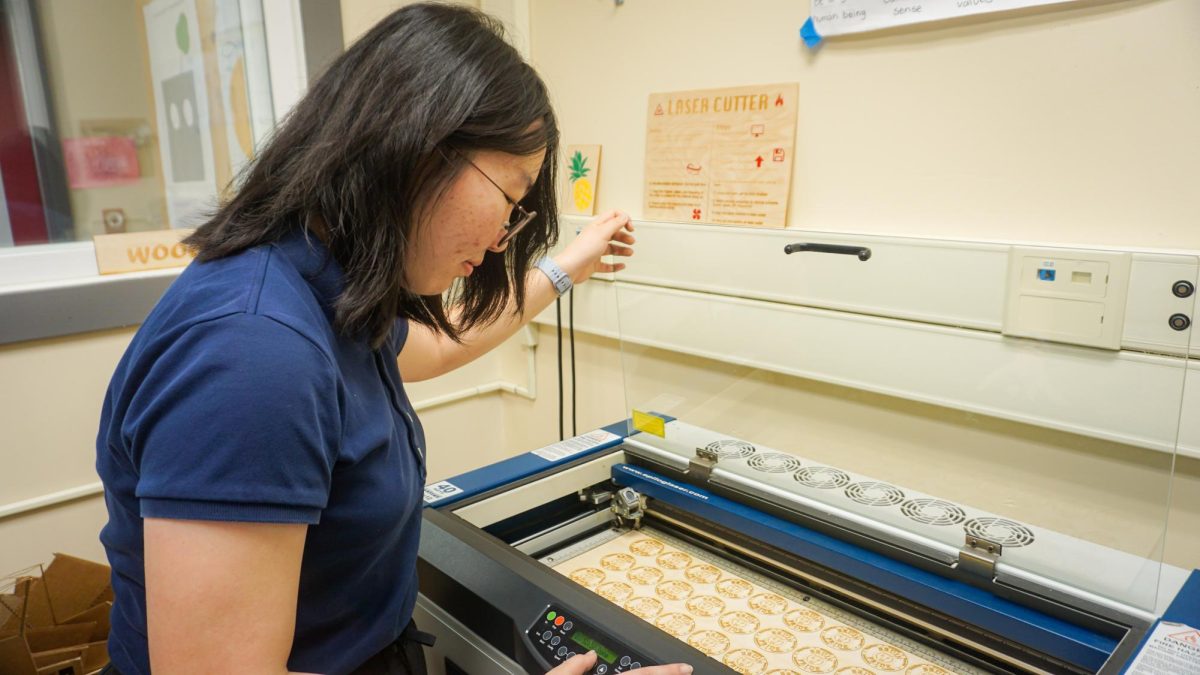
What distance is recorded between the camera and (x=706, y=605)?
3.76 feet

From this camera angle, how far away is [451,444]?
→ 2.61 meters

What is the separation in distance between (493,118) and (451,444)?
6.48ft

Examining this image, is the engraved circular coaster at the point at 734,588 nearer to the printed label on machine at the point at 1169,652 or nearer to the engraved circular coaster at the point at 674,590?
the engraved circular coaster at the point at 674,590

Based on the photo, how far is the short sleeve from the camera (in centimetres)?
59

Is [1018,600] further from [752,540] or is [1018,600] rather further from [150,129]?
[150,129]

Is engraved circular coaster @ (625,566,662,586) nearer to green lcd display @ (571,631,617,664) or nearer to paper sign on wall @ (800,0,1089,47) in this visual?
A: green lcd display @ (571,631,617,664)

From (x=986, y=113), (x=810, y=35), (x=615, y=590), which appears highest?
(x=810, y=35)

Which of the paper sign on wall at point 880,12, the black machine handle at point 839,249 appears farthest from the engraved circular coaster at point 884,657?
the paper sign on wall at point 880,12

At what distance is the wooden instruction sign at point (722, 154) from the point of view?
1715mm

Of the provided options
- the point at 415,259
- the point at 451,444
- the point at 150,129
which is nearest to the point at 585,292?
the point at 451,444

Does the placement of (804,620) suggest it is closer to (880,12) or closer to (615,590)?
(615,590)

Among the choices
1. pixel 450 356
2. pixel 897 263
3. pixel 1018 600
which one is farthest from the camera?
pixel 450 356

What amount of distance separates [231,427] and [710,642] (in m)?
0.73

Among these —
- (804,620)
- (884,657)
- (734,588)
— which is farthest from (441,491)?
(884,657)
